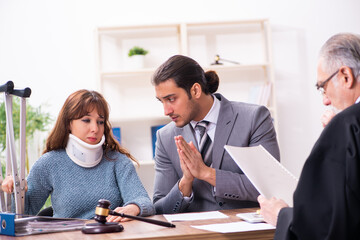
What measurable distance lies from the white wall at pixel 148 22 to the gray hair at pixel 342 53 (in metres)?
3.06

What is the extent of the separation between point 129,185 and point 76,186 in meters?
0.26

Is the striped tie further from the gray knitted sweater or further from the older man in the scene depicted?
the older man

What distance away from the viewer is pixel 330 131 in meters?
1.29

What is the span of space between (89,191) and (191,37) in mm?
2562

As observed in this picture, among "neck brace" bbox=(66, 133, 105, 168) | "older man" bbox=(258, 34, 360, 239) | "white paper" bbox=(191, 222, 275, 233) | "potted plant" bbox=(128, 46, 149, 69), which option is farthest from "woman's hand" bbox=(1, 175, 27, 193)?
"potted plant" bbox=(128, 46, 149, 69)

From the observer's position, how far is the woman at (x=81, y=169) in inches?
93.4

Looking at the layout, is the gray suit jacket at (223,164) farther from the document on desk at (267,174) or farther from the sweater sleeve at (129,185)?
the document on desk at (267,174)

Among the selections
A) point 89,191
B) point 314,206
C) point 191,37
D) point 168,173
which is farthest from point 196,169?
point 191,37

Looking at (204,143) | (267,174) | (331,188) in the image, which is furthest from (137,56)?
(331,188)

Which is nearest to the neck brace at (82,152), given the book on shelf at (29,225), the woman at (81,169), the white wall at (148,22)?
the woman at (81,169)

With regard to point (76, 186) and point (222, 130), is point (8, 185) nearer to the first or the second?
point (76, 186)

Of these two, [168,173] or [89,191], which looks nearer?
[89,191]

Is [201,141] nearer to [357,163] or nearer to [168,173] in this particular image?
[168,173]

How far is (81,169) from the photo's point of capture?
2453 millimetres
